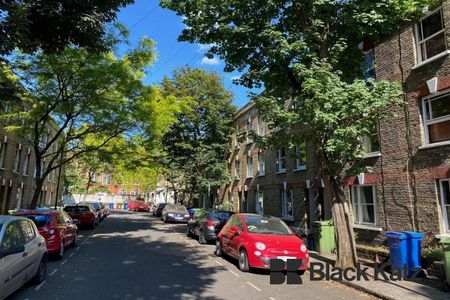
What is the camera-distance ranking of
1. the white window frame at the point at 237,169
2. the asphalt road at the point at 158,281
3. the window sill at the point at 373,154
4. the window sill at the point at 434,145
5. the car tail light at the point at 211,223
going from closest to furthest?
the asphalt road at the point at 158,281, the window sill at the point at 434,145, the window sill at the point at 373,154, the car tail light at the point at 211,223, the white window frame at the point at 237,169

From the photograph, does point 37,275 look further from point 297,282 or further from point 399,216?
point 399,216

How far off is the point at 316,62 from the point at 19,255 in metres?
8.28

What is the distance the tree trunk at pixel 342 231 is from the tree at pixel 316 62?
0.09ft

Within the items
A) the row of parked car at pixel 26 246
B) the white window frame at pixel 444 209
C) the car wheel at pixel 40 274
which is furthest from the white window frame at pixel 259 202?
the car wheel at pixel 40 274

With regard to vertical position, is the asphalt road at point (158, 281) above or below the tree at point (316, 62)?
below

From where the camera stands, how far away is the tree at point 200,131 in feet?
102

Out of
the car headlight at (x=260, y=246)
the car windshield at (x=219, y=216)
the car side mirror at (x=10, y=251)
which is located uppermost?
the car windshield at (x=219, y=216)

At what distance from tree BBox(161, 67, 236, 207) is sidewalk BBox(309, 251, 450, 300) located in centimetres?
2173

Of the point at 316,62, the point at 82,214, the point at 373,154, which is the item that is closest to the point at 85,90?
the point at 82,214

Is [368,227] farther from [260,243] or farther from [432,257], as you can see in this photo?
[260,243]

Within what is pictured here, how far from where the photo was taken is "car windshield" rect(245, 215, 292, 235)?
36.3ft

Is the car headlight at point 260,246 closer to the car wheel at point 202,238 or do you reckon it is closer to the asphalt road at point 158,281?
the asphalt road at point 158,281

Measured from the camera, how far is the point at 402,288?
8.64 meters

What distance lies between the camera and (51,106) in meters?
18.1
